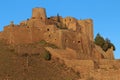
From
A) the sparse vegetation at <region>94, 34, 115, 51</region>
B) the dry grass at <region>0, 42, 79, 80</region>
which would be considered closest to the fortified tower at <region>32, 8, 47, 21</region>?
the sparse vegetation at <region>94, 34, 115, 51</region>

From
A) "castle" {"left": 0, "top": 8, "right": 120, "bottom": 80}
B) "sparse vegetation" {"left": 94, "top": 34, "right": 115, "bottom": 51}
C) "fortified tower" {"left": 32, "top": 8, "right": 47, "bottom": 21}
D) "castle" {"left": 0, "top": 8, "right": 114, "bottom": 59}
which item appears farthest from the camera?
"sparse vegetation" {"left": 94, "top": 34, "right": 115, "bottom": 51}

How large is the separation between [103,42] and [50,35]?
29.2 feet

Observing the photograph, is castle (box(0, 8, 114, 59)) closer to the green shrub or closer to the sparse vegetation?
the sparse vegetation

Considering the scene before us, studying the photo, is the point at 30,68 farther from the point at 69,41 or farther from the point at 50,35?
the point at 69,41

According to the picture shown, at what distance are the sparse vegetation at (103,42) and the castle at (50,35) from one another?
1949 millimetres

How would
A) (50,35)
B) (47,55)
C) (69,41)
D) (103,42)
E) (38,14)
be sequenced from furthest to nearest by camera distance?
(103,42)
(38,14)
(50,35)
(69,41)
(47,55)

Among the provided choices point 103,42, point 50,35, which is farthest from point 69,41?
point 103,42

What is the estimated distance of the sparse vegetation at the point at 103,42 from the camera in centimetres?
5991

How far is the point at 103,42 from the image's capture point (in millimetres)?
60250

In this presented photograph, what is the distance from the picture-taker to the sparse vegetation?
59906 mm

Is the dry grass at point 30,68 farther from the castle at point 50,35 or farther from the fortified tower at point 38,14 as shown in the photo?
the fortified tower at point 38,14

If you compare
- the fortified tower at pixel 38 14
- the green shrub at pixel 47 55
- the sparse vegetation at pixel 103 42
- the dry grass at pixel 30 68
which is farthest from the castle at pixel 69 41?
the dry grass at pixel 30 68

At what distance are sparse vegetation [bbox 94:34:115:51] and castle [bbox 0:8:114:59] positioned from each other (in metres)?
1.95

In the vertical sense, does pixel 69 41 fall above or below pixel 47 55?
above
